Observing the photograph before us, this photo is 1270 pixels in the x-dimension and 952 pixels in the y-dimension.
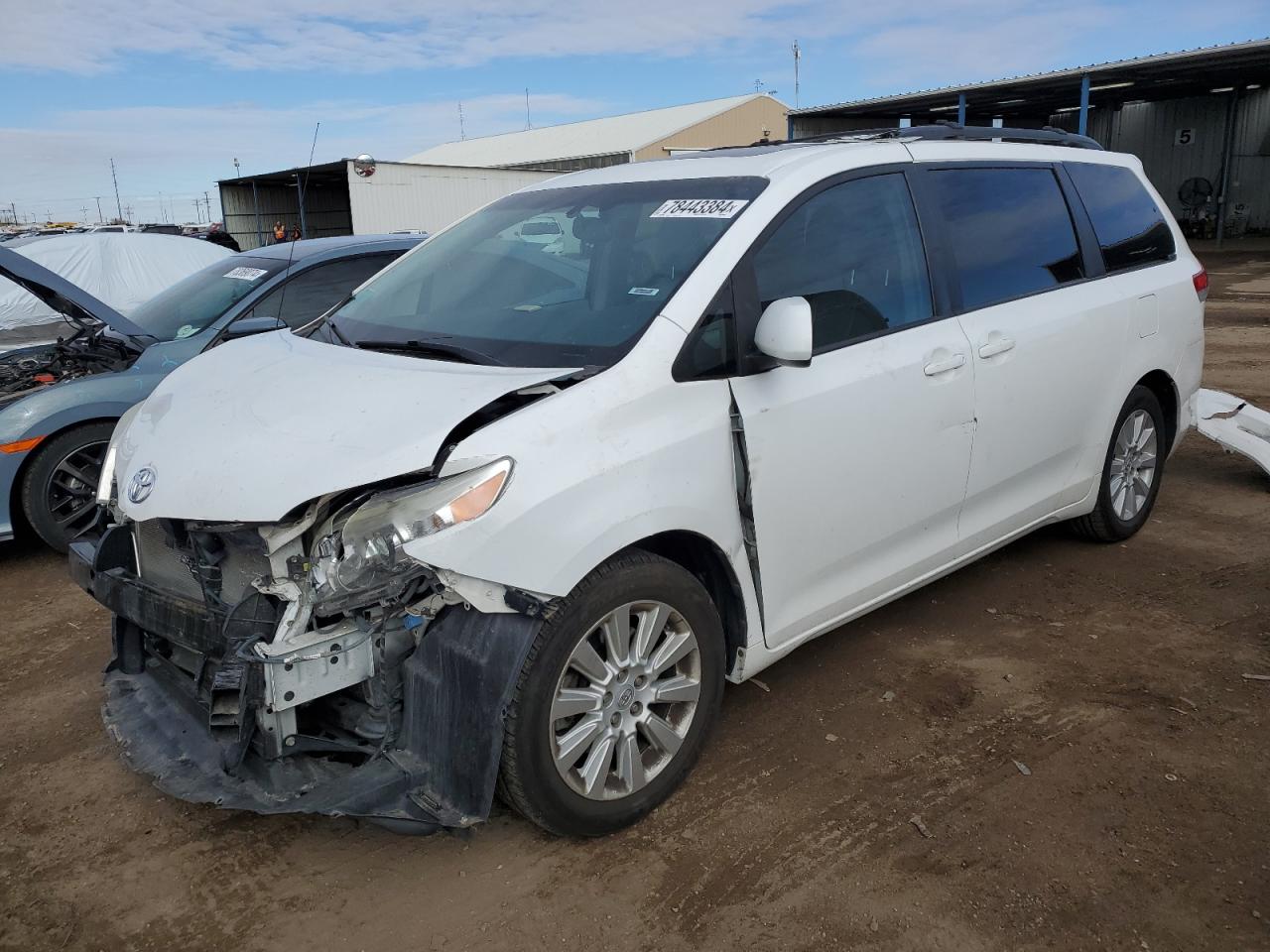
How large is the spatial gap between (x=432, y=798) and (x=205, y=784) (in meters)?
0.60

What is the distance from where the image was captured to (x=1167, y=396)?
495 cm

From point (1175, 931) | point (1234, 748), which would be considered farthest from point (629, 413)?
point (1234, 748)

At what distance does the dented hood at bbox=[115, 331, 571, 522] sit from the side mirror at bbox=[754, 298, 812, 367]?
0.60m

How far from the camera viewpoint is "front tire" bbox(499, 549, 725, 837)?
256cm

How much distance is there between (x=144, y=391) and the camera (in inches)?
217

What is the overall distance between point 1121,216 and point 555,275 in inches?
112

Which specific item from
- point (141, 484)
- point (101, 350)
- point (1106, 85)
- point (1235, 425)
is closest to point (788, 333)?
point (141, 484)

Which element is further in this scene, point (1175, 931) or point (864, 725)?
point (864, 725)

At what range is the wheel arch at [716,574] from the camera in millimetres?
2928

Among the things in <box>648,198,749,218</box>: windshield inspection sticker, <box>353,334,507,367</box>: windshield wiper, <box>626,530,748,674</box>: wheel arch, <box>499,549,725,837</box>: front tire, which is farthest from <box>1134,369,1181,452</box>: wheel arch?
<box>353,334,507,367</box>: windshield wiper

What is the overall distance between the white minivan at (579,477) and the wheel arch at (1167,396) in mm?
838

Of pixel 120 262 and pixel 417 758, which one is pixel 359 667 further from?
pixel 120 262

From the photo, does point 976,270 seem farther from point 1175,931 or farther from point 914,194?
point 1175,931

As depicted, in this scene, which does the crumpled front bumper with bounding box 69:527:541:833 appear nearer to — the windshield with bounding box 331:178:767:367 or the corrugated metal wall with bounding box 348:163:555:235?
the windshield with bounding box 331:178:767:367
